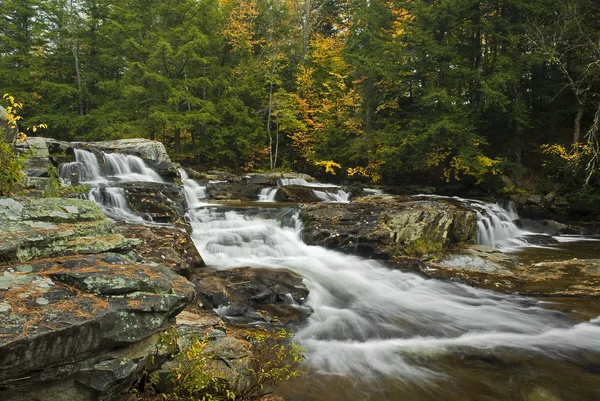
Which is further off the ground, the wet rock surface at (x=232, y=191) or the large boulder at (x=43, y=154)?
the large boulder at (x=43, y=154)

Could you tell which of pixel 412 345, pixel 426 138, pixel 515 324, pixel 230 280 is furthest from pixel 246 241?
pixel 426 138

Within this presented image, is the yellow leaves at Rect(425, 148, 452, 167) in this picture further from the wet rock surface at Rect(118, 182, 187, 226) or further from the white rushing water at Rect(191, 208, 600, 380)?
the wet rock surface at Rect(118, 182, 187, 226)

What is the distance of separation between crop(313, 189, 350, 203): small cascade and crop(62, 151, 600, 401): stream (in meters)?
4.79

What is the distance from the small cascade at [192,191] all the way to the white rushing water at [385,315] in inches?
138

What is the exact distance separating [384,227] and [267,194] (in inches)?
255

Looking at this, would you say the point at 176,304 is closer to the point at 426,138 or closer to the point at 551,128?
the point at 426,138

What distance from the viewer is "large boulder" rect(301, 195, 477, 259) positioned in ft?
31.3

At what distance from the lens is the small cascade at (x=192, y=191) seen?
13.0m

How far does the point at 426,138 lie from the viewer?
603 inches

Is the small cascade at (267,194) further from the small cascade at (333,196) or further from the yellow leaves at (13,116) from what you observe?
the yellow leaves at (13,116)

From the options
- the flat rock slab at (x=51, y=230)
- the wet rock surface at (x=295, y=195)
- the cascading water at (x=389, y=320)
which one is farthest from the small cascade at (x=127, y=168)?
the flat rock slab at (x=51, y=230)

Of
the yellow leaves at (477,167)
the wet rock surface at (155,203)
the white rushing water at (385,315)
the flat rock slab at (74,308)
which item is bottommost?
the white rushing water at (385,315)

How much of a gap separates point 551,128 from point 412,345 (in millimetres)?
15723

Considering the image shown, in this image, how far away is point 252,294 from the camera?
6.30 m
